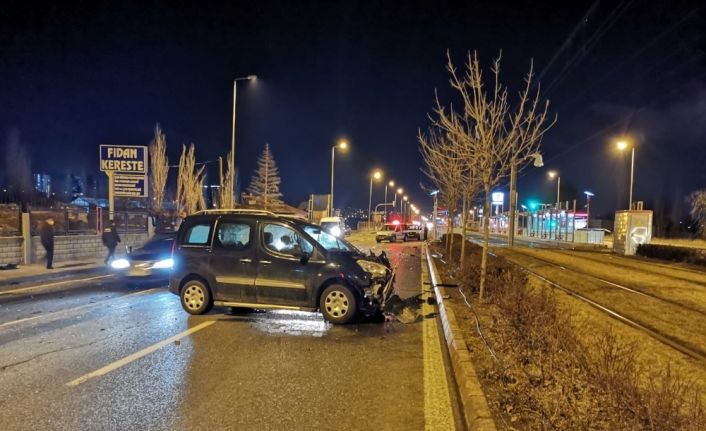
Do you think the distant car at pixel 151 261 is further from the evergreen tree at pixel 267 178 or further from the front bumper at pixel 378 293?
the evergreen tree at pixel 267 178

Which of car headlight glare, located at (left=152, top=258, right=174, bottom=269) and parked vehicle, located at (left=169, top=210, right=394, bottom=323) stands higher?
parked vehicle, located at (left=169, top=210, right=394, bottom=323)

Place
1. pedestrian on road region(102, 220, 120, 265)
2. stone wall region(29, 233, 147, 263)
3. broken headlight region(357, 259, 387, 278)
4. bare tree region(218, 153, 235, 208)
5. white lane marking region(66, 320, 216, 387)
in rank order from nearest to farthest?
white lane marking region(66, 320, 216, 387) < broken headlight region(357, 259, 387, 278) < stone wall region(29, 233, 147, 263) < pedestrian on road region(102, 220, 120, 265) < bare tree region(218, 153, 235, 208)

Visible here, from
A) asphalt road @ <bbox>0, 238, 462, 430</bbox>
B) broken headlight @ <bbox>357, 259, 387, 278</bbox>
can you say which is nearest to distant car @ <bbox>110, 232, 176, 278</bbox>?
asphalt road @ <bbox>0, 238, 462, 430</bbox>

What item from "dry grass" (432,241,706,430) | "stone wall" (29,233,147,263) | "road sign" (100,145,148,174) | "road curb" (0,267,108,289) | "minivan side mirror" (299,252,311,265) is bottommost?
"road curb" (0,267,108,289)

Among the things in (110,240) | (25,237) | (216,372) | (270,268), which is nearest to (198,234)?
(270,268)

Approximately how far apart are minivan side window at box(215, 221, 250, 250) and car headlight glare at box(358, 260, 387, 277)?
6.78ft

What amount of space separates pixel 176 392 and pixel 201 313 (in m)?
4.02

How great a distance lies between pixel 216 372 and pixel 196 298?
11.4ft

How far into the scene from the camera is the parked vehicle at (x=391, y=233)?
1608 inches

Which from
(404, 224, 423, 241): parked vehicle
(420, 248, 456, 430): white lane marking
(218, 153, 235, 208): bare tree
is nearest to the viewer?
(420, 248, 456, 430): white lane marking

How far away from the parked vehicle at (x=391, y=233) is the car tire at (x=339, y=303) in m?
32.5

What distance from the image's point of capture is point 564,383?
440 centimetres

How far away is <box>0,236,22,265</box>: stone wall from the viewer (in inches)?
668

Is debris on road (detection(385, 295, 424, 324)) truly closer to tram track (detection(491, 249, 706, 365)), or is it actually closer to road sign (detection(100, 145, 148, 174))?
tram track (detection(491, 249, 706, 365))
